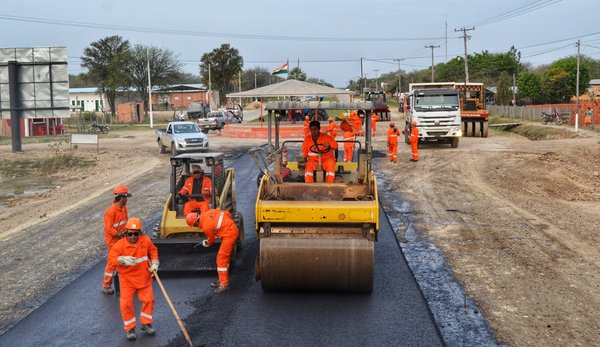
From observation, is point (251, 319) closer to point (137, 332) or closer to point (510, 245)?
point (137, 332)

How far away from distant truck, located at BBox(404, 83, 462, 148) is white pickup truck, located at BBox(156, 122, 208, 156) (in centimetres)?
936

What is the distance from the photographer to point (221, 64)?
87.0 metres

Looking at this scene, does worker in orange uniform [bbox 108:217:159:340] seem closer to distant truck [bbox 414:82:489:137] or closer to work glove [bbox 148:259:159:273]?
work glove [bbox 148:259:159:273]

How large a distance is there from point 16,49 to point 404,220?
914 inches

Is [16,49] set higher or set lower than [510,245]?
higher

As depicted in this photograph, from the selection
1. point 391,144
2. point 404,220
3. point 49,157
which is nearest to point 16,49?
point 49,157

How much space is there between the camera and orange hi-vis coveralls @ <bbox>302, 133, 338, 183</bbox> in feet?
32.1

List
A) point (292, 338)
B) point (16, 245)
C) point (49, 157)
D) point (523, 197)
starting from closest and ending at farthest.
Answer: point (292, 338)
point (16, 245)
point (523, 197)
point (49, 157)

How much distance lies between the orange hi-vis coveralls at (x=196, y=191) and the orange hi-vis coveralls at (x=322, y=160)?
5.47 feet

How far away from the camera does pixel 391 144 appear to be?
22688 millimetres

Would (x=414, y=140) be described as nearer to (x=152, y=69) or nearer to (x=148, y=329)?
(x=148, y=329)

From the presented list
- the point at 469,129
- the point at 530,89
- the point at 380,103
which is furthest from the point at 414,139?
the point at 530,89

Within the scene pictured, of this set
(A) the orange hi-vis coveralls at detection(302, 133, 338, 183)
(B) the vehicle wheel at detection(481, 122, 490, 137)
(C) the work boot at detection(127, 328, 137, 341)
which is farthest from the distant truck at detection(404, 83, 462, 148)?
(C) the work boot at detection(127, 328, 137, 341)

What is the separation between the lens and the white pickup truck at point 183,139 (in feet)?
88.9
